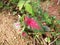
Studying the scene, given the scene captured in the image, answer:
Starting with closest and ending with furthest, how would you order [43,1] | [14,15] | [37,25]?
1. [37,25]
2. [14,15]
3. [43,1]

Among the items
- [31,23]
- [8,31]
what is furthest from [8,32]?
[31,23]

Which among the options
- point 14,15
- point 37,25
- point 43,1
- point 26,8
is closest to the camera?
point 37,25

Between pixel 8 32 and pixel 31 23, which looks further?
pixel 8 32

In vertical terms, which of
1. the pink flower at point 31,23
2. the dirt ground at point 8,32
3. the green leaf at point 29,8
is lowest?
the dirt ground at point 8,32

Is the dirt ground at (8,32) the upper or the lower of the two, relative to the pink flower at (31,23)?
lower

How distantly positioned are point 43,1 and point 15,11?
1.30ft

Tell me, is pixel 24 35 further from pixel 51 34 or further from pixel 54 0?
pixel 54 0

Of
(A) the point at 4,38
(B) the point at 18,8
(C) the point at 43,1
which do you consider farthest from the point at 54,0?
(A) the point at 4,38

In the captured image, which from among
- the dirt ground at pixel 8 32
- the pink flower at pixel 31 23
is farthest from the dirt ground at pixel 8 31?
the pink flower at pixel 31 23

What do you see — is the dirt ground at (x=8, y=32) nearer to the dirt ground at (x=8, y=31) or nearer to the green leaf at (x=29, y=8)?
the dirt ground at (x=8, y=31)

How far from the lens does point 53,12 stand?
258 cm

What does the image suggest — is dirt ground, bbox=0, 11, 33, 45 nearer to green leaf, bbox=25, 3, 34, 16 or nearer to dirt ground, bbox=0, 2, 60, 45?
dirt ground, bbox=0, 2, 60, 45

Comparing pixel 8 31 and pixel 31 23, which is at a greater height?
pixel 31 23

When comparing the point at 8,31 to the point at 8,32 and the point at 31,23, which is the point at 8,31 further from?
the point at 31,23
